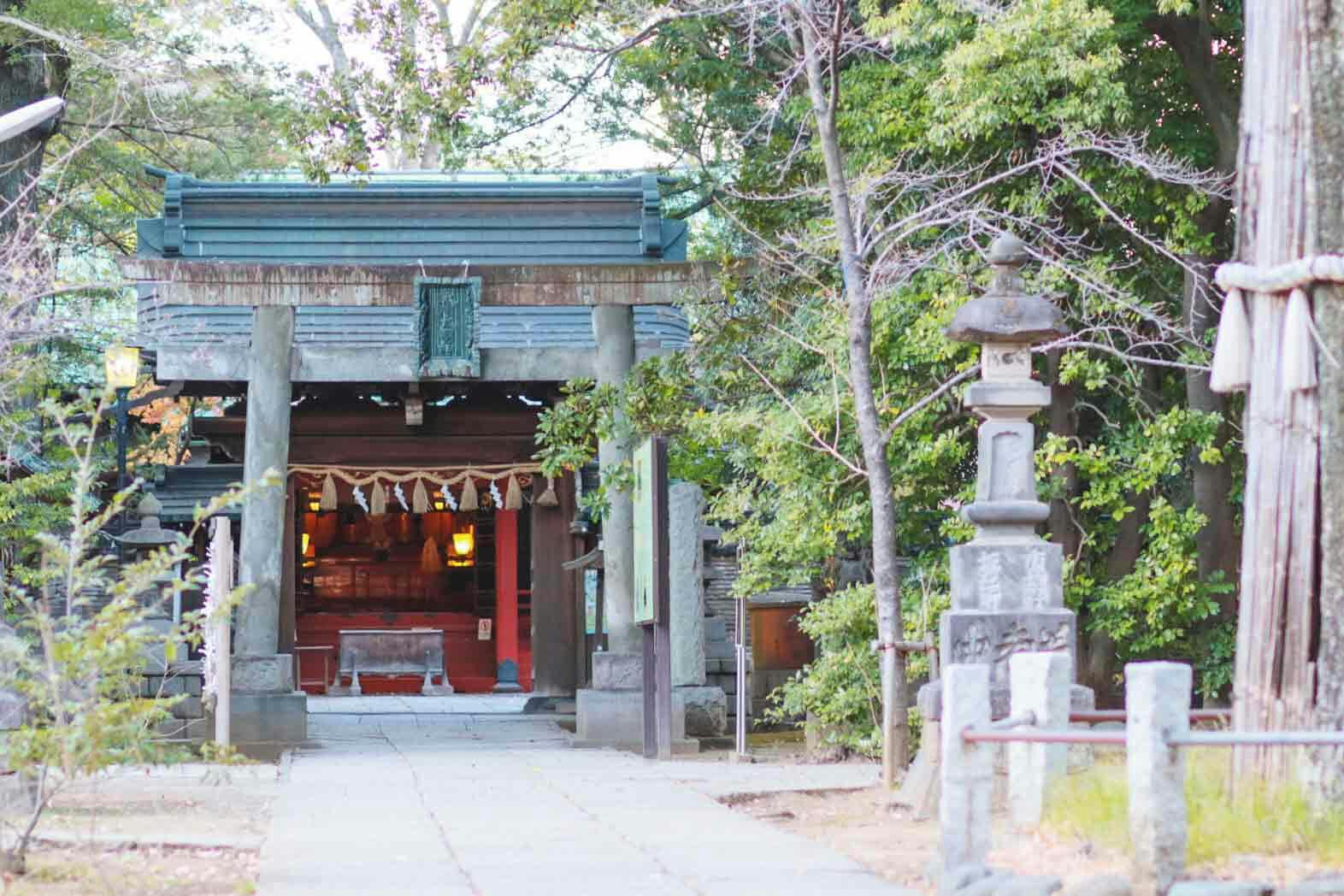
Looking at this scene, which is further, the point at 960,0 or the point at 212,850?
the point at 960,0

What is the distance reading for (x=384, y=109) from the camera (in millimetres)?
14781

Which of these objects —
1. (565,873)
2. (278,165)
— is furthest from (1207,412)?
(278,165)

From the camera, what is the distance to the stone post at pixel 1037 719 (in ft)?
28.5

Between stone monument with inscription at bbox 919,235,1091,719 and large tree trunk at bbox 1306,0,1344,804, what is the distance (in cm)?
296

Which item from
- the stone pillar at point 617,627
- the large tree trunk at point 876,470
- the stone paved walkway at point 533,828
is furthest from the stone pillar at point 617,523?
the large tree trunk at point 876,470

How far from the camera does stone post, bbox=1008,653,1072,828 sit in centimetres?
868

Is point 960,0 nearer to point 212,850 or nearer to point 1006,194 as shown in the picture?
point 1006,194

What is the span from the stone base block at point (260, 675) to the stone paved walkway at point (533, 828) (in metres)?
0.70

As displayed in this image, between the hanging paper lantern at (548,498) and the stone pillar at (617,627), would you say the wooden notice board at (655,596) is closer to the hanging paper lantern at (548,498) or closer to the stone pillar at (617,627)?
the stone pillar at (617,627)

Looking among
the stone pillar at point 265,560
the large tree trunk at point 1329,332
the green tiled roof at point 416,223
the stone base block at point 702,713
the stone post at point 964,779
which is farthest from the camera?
the green tiled roof at point 416,223

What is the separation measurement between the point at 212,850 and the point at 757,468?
7.43 m

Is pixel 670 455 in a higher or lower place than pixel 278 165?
lower

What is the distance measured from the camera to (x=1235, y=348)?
8.90 m

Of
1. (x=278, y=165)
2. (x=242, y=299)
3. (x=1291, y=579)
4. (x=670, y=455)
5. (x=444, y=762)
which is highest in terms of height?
(x=278, y=165)
